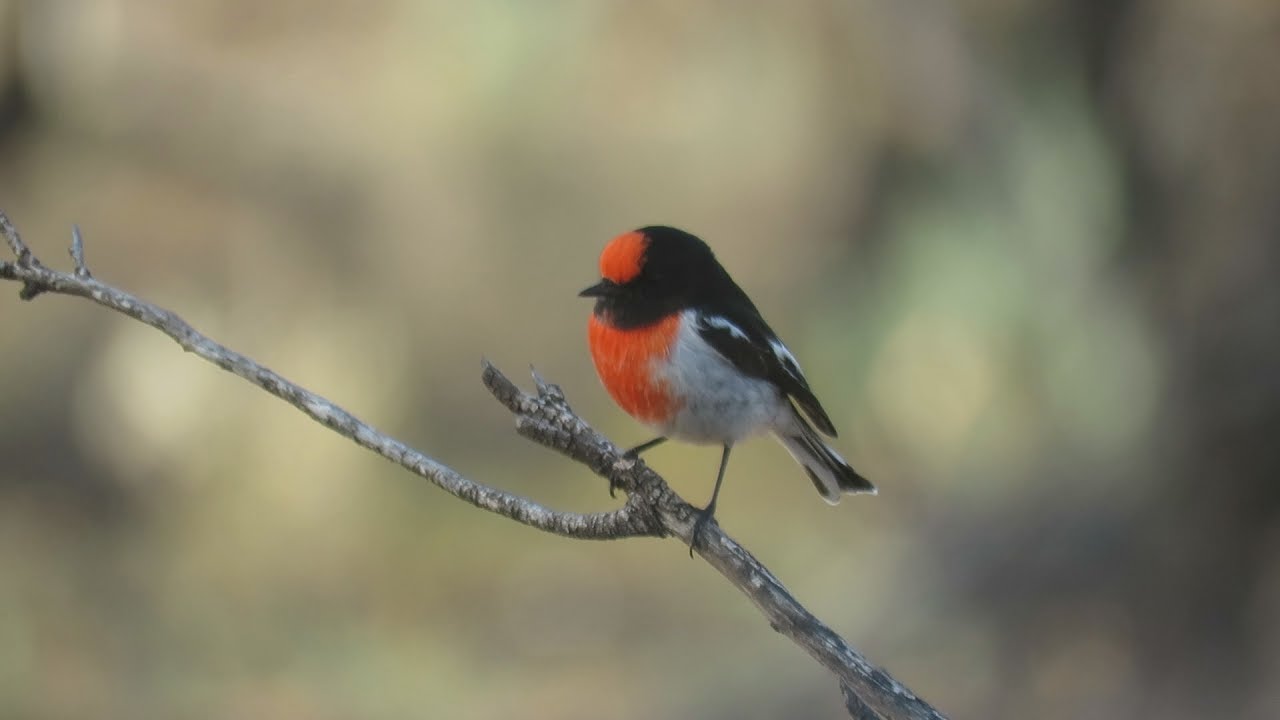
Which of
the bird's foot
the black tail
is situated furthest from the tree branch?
the black tail

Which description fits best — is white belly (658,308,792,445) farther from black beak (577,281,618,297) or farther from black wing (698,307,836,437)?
black beak (577,281,618,297)

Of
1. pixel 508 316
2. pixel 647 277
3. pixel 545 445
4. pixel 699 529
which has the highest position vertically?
pixel 508 316

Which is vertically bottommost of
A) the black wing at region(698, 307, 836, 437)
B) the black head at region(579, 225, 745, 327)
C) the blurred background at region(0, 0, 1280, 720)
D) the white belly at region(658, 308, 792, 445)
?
the white belly at region(658, 308, 792, 445)

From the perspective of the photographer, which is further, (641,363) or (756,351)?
(756,351)

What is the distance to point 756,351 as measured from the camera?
3312mm

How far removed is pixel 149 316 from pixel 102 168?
567cm

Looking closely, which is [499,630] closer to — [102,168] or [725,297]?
[102,168]

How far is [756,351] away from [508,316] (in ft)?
15.2

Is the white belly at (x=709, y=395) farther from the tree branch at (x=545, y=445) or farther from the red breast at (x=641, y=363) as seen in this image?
the tree branch at (x=545, y=445)

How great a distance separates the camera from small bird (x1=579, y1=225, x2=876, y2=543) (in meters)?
3.15

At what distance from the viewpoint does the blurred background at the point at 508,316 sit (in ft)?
23.6

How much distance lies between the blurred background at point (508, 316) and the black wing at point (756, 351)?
3856 mm

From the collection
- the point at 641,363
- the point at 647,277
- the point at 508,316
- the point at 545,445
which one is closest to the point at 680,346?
the point at 641,363

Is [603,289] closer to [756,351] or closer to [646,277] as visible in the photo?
[646,277]
